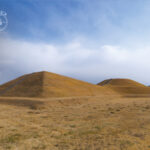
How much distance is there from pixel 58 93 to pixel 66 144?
23.8 m

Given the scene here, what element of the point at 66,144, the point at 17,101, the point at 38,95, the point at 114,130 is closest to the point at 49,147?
the point at 66,144

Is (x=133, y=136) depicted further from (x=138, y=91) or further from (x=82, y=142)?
(x=138, y=91)

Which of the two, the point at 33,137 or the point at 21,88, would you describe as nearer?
the point at 33,137

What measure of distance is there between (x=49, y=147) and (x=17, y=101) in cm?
1774

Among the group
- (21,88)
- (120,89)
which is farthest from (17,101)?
(120,89)

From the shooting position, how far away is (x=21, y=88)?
32.0 metres

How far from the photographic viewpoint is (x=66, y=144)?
17.4ft

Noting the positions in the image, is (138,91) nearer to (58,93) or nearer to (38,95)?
(58,93)

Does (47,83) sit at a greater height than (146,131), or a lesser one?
greater

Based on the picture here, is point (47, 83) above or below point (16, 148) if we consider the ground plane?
above

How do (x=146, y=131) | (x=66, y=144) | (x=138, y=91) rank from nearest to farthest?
(x=66, y=144) → (x=146, y=131) → (x=138, y=91)

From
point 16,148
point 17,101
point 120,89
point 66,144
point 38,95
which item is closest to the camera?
point 16,148

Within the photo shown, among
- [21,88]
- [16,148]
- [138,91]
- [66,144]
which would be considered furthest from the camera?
[138,91]

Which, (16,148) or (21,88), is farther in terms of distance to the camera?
(21,88)
